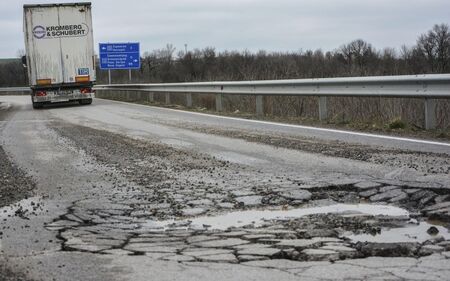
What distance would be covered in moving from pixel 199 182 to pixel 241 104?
1196 centimetres

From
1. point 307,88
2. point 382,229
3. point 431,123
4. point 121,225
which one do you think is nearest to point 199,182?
point 121,225

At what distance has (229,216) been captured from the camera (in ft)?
14.3

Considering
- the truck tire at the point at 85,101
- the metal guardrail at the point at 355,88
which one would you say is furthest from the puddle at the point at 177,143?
the truck tire at the point at 85,101

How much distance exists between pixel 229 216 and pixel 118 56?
31976 mm

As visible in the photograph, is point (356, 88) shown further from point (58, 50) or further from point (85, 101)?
point (85, 101)

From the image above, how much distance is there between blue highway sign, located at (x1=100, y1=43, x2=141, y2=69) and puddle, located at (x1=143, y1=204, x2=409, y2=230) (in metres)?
31.6

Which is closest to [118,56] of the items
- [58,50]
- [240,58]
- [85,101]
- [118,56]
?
[118,56]

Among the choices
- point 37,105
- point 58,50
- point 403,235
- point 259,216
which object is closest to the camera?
point 403,235

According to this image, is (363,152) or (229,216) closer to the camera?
(229,216)

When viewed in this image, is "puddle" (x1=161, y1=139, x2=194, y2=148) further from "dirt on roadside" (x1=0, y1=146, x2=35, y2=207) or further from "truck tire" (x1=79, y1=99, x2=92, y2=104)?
"truck tire" (x1=79, y1=99, x2=92, y2=104)

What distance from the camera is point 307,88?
12.3 metres

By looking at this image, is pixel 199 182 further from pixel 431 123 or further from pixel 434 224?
pixel 431 123

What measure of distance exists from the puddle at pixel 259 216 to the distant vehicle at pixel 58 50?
60.7 ft

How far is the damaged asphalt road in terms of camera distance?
Answer: 3.18 m
